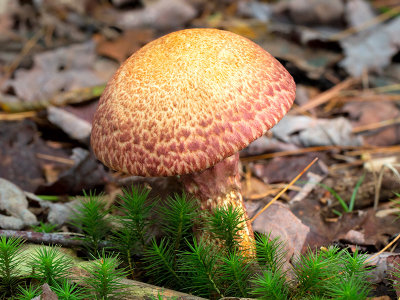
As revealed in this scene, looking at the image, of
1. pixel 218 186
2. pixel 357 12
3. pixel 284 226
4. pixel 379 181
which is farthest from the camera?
pixel 357 12

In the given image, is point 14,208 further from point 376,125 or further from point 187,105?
point 376,125

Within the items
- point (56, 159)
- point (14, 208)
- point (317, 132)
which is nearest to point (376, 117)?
point (317, 132)

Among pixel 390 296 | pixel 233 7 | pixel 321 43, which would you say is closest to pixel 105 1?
pixel 233 7

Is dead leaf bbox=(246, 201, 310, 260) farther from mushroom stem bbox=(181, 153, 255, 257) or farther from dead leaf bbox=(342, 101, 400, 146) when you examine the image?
dead leaf bbox=(342, 101, 400, 146)

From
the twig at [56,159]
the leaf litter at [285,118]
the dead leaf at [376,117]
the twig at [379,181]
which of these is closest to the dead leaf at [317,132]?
the leaf litter at [285,118]

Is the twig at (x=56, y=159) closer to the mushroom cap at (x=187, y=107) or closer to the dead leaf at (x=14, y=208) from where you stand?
the dead leaf at (x=14, y=208)

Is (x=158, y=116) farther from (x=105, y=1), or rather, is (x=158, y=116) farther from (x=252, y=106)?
(x=105, y=1)

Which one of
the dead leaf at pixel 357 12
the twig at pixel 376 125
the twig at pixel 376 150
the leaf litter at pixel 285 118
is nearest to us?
the leaf litter at pixel 285 118

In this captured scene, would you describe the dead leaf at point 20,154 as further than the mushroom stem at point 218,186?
Yes
